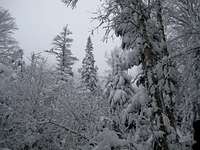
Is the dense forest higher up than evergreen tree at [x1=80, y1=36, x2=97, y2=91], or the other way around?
evergreen tree at [x1=80, y1=36, x2=97, y2=91]

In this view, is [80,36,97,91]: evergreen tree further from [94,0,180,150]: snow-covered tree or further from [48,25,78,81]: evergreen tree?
[94,0,180,150]: snow-covered tree

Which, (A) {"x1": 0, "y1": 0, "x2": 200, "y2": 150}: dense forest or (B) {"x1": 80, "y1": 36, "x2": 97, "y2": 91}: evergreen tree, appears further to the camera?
(B) {"x1": 80, "y1": 36, "x2": 97, "y2": 91}: evergreen tree

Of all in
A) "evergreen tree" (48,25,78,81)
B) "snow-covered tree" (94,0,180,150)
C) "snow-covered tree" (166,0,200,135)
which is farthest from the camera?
"evergreen tree" (48,25,78,81)

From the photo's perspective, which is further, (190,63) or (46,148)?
(46,148)

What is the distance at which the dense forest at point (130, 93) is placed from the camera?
6.41m

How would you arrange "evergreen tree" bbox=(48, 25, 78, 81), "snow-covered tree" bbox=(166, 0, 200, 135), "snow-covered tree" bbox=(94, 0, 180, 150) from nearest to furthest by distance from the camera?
"snow-covered tree" bbox=(94, 0, 180, 150)
"snow-covered tree" bbox=(166, 0, 200, 135)
"evergreen tree" bbox=(48, 25, 78, 81)

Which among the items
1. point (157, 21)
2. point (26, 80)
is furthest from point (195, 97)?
point (26, 80)

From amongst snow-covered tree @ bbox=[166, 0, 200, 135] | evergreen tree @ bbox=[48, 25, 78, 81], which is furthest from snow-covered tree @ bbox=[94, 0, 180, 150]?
evergreen tree @ bbox=[48, 25, 78, 81]

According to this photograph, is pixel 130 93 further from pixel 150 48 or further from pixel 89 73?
pixel 89 73

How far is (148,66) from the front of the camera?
21.7 ft

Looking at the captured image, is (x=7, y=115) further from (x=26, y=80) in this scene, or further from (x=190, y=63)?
(x=190, y=63)

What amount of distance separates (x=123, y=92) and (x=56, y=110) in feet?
18.0

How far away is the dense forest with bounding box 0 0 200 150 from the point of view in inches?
253

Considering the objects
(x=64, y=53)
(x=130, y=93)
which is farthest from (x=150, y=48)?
(x=64, y=53)
